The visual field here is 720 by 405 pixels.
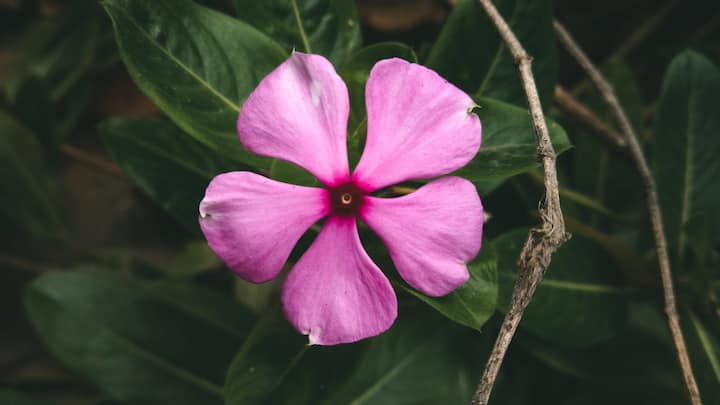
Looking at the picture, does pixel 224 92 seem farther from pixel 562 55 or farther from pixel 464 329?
pixel 562 55

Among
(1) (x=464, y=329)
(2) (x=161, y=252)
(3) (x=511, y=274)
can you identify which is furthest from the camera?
(2) (x=161, y=252)

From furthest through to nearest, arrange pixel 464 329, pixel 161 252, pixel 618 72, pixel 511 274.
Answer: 1. pixel 161 252
2. pixel 618 72
3. pixel 464 329
4. pixel 511 274

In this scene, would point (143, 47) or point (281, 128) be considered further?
point (143, 47)

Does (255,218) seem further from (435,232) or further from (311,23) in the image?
(311,23)

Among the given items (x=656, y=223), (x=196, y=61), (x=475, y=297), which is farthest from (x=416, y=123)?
(x=656, y=223)

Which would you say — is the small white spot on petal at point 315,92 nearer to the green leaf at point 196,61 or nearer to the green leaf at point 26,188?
the green leaf at point 196,61

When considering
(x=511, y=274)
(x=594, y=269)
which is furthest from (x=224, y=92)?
(x=594, y=269)

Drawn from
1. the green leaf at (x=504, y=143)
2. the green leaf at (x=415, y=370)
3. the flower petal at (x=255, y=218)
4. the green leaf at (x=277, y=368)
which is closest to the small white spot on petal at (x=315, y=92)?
the flower petal at (x=255, y=218)
